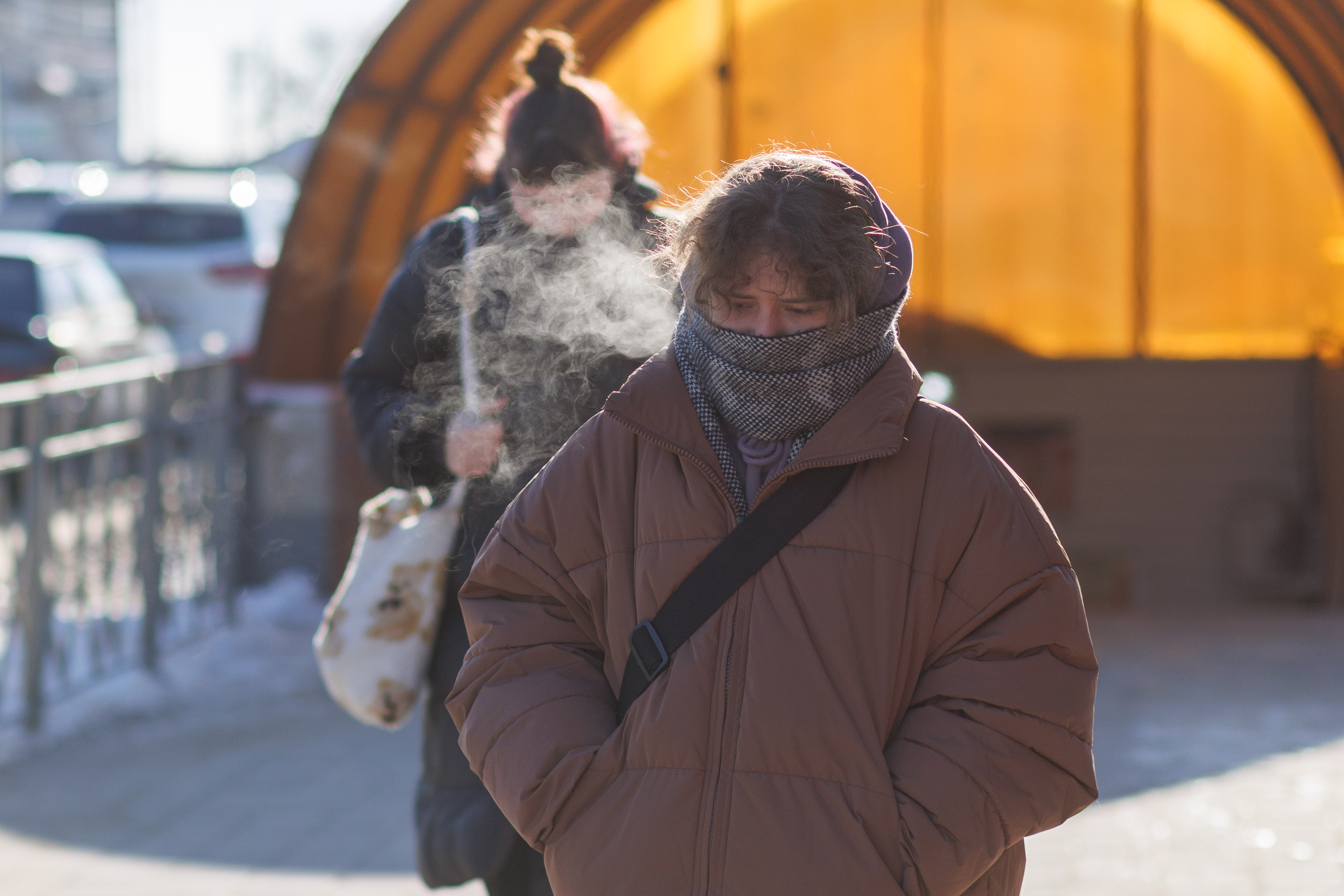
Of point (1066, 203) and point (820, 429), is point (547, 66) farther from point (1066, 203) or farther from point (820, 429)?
point (1066, 203)

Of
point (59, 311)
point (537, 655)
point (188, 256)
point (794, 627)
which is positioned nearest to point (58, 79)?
point (188, 256)

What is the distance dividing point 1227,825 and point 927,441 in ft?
10.9

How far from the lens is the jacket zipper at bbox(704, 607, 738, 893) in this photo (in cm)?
187

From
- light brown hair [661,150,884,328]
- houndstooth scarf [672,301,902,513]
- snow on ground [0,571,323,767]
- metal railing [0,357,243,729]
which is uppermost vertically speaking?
light brown hair [661,150,884,328]

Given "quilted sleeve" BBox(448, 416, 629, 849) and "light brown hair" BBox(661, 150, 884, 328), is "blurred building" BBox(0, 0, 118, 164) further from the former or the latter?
"light brown hair" BBox(661, 150, 884, 328)

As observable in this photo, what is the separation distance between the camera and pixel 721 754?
190 cm

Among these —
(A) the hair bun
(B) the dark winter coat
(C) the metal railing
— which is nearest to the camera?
(B) the dark winter coat

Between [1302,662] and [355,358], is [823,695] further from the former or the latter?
[1302,662]

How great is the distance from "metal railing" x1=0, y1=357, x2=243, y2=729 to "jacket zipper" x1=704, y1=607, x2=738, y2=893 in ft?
15.3

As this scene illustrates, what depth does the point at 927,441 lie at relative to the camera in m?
2.00

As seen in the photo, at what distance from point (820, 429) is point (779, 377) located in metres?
0.09

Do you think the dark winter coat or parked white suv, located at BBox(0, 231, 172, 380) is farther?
parked white suv, located at BBox(0, 231, 172, 380)

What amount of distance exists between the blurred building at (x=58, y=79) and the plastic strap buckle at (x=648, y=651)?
44.6 m

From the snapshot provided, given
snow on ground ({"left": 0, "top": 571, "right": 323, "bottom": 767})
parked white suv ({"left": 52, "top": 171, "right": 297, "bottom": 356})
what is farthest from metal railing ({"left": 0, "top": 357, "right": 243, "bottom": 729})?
parked white suv ({"left": 52, "top": 171, "right": 297, "bottom": 356})
